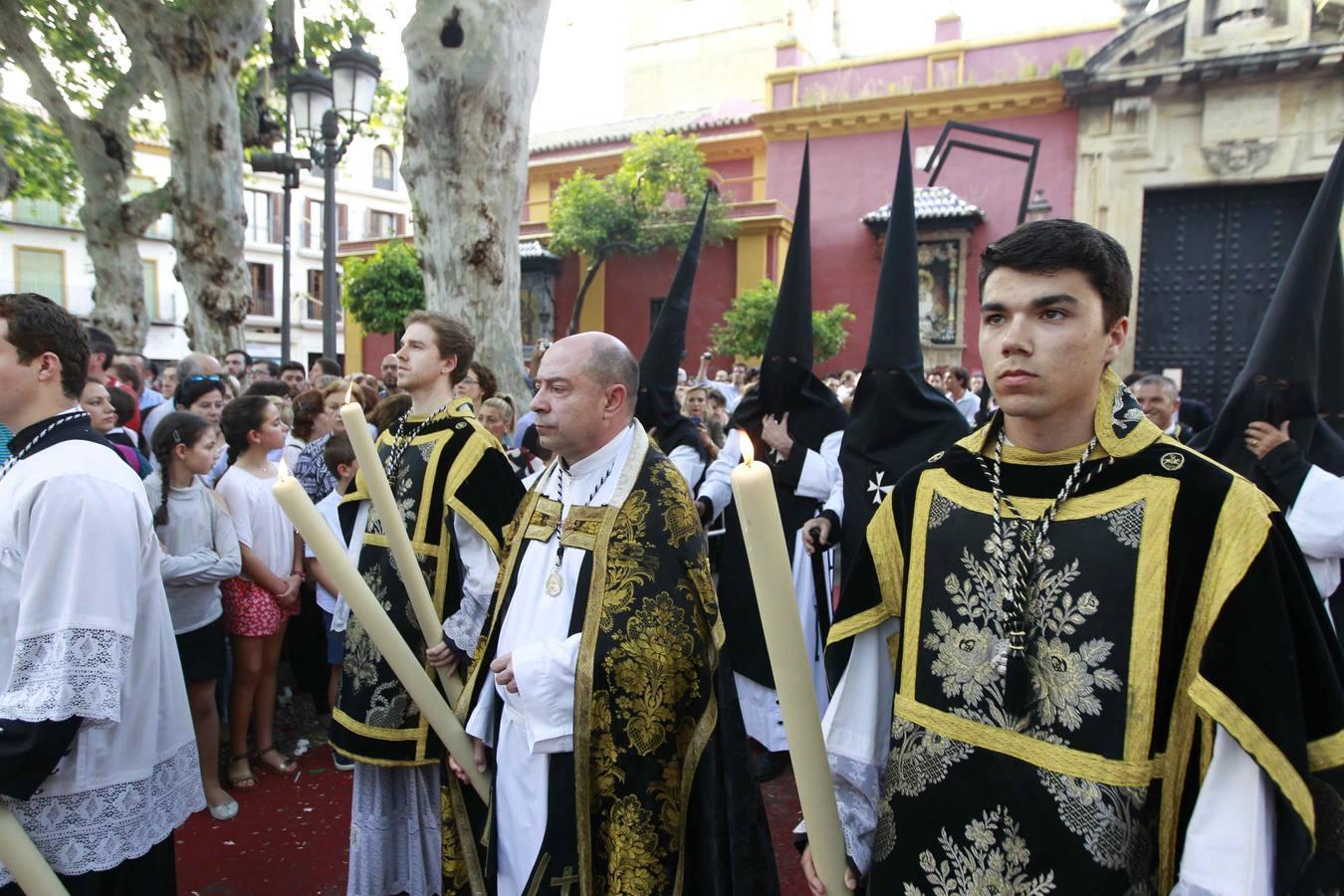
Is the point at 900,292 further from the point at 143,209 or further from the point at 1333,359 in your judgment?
the point at 143,209

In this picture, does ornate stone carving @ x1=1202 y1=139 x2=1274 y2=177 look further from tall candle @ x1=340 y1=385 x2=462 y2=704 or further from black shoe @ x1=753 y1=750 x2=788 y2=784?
tall candle @ x1=340 y1=385 x2=462 y2=704

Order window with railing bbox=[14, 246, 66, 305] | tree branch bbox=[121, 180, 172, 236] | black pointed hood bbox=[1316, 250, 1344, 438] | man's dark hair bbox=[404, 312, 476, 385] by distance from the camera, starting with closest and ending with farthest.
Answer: man's dark hair bbox=[404, 312, 476, 385], black pointed hood bbox=[1316, 250, 1344, 438], tree branch bbox=[121, 180, 172, 236], window with railing bbox=[14, 246, 66, 305]

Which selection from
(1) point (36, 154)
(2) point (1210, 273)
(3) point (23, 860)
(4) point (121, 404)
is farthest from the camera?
(2) point (1210, 273)

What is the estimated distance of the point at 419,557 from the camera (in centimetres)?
304

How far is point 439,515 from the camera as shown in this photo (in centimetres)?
305

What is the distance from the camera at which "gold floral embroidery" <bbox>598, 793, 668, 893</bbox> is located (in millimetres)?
2248

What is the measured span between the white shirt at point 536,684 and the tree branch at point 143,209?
1236cm

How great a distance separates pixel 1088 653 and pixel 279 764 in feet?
13.9

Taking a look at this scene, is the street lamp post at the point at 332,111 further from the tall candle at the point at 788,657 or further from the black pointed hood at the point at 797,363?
the tall candle at the point at 788,657

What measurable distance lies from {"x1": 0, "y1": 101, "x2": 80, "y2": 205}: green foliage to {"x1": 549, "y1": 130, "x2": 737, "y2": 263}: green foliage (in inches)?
418

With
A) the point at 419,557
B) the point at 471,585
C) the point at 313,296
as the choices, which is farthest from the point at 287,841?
the point at 313,296

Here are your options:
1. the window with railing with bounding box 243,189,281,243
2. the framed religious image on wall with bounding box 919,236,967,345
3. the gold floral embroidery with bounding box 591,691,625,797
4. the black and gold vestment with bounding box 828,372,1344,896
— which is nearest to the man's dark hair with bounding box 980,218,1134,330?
the black and gold vestment with bounding box 828,372,1344,896

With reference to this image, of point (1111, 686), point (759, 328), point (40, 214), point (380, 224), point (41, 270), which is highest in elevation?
point (380, 224)

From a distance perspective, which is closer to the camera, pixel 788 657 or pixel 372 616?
pixel 788 657
